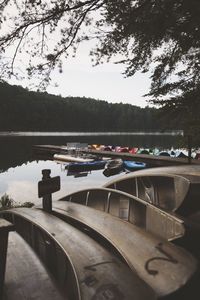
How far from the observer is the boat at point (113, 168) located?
1043 inches

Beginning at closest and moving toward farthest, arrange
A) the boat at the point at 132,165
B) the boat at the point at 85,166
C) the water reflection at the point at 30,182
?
1. the water reflection at the point at 30,182
2. the boat at the point at 132,165
3. the boat at the point at 85,166

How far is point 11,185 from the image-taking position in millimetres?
22812

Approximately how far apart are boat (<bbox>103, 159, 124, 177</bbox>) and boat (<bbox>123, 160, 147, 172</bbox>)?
51 centimetres

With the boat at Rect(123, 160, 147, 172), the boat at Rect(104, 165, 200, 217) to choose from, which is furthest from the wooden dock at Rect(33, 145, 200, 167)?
the boat at Rect(104, 165, 200, 217)

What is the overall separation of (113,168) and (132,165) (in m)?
1.79

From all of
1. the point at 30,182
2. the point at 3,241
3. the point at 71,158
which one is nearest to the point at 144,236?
the point at 3,241

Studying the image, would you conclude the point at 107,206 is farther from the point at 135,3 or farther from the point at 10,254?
the point at 135,3

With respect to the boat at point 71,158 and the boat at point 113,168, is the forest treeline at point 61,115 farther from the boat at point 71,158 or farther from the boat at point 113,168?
the boat at point 113,168

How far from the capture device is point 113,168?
2669 centimetres

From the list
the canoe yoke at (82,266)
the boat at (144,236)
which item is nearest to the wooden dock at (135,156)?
the boat at (144,236)

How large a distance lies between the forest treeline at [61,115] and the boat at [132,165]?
84420 mm

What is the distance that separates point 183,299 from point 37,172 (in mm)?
27430

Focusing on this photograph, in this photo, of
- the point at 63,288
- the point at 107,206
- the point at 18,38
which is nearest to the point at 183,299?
the point at 63,288

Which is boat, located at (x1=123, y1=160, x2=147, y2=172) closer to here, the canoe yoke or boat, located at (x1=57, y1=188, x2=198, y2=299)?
boat, located at (x1=57, y1=188, x2=198, y2=299)
